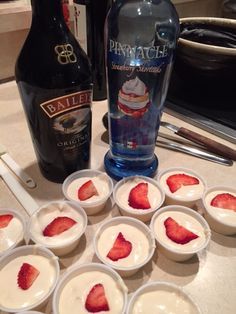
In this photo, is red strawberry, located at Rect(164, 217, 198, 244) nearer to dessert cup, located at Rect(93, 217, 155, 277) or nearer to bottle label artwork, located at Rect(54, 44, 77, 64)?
dessert cup, located at Rect(93, 217, 155, 277)

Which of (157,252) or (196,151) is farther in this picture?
(196,151)

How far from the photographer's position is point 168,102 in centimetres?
79

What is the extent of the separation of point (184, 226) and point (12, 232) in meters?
0.25

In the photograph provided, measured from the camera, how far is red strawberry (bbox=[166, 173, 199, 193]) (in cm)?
52

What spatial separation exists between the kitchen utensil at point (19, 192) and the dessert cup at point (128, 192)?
0.44 feet

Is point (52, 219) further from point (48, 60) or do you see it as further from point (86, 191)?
point (48, 60)

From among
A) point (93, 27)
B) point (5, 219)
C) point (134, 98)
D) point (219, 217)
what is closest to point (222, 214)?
point (219, 217)

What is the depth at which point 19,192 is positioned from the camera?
52 cm

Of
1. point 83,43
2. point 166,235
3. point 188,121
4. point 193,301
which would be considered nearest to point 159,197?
point 166,235

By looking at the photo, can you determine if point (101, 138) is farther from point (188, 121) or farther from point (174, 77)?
point (174, 77)

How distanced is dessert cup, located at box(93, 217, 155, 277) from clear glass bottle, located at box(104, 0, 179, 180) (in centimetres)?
16

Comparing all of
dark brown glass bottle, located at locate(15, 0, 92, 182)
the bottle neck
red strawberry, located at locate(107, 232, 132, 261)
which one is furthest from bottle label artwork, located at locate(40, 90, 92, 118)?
red strawberry, located at locate(107, 232, 132, 261)

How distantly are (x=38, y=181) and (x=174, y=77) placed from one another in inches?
19.6

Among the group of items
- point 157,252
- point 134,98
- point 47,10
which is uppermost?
point 47,10
